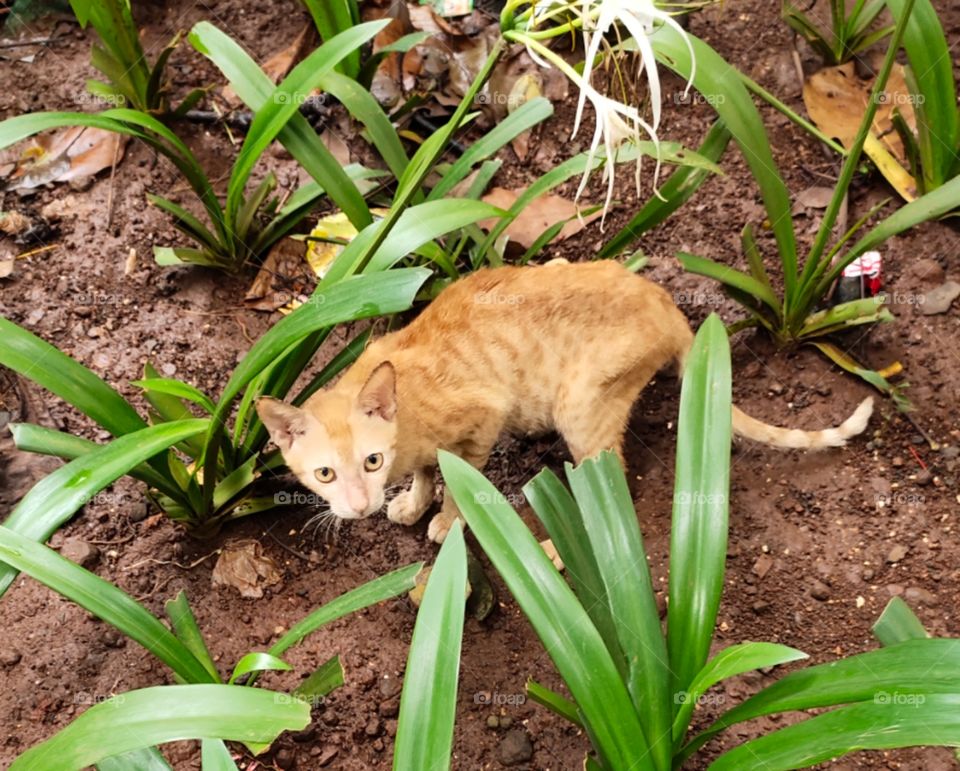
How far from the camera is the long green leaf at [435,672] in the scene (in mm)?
1818

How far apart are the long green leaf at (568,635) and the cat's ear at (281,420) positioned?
2.27 ft

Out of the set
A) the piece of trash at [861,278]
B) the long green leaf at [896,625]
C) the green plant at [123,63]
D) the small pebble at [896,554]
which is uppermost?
the green plant at [123,63]

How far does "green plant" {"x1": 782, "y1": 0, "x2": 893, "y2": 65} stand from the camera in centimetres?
348

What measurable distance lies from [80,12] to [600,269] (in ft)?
6.92

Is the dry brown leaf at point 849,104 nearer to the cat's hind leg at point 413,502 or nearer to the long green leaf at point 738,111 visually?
the long green leaf at point 738,111

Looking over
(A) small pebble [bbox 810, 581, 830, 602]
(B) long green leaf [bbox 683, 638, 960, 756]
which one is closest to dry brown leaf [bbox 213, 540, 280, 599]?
(B) long green leaf [bbox 683, 638, 960, 756]

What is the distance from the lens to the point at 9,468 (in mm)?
3062

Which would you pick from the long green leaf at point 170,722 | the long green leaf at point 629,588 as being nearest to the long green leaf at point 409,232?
the long green leaf at point 629,588

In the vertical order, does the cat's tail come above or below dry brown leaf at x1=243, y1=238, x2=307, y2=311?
below

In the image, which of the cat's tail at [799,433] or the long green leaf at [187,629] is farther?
the cat's tail at [799,433]

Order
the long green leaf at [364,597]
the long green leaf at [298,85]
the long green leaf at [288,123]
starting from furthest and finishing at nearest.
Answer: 1. the long green leaf at [288,123]
2. the long green leaf at [298,85]
3. the long green leaf at [364,597]

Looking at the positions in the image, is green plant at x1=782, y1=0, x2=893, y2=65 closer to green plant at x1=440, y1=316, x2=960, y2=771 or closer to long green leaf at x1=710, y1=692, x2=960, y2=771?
green plant at x1=440, y1=316, x2=960, y2=771

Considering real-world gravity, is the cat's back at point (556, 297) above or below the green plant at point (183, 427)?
below

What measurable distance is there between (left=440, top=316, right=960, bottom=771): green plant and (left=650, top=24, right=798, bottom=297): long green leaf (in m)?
0.81
